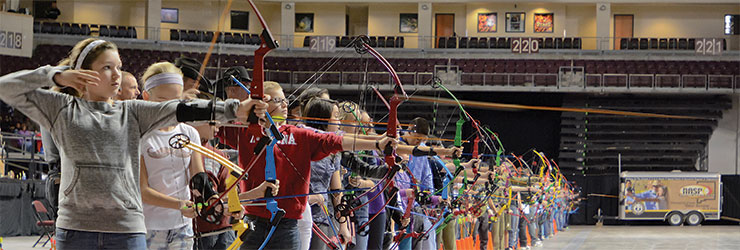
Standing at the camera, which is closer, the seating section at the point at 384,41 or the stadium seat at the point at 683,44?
the seating section at the point at 384,41

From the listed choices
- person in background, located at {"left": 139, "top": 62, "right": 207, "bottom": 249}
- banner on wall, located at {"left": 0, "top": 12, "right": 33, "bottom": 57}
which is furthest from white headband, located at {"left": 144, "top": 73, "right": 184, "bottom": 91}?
banner on wall, located at {"left": 0, "top": 12, "right": 33, "bottom": 57}

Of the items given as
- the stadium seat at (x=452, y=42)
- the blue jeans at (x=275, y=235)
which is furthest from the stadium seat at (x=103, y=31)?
the blue jeans at (x=275, y=235)

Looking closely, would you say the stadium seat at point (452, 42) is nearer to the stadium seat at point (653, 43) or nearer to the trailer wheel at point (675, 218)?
the stadium seat at point (653, 43)

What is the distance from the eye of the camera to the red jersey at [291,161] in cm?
354

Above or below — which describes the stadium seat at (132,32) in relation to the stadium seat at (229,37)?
above

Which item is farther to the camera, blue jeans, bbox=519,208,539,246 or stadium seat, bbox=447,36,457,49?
stadium seat, bbox=447,36,457,49

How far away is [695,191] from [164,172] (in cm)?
2404

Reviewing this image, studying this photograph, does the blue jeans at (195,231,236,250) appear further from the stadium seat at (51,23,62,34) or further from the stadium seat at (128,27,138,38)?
the stadium seat at (128,27,138,38)

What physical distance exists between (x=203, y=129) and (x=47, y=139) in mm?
933

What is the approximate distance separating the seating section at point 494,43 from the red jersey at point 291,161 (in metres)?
23.7

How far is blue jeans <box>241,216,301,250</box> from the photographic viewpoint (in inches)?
138

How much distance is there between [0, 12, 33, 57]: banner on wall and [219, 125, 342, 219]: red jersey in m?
11.5

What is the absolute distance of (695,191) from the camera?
25078 mm

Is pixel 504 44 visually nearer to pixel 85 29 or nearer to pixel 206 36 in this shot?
pixel 206 36
